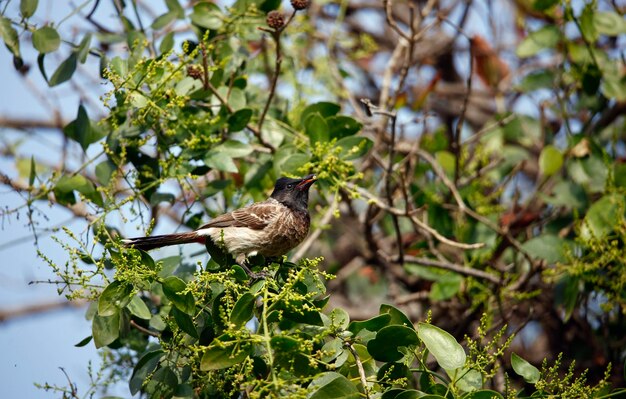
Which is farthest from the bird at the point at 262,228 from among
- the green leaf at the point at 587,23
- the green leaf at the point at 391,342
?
the green leaf at the point at 587,23

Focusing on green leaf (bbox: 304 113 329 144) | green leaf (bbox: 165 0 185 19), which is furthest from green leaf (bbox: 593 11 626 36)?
green leaf (bbox: 165 0 185 19)

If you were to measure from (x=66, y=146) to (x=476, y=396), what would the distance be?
3.27 m

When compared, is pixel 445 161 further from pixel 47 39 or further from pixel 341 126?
pixel 47 39

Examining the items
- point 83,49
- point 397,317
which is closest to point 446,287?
point 397,317

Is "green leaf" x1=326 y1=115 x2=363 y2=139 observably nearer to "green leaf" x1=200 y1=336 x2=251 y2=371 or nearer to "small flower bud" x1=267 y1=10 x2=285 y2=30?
"small flower bud" x1=267 y1=10 x2=285 y2=30

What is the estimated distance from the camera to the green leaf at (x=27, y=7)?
3.67 metres

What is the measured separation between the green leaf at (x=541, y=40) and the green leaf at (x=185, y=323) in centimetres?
311

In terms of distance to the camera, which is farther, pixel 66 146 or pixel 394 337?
pixel 66 146

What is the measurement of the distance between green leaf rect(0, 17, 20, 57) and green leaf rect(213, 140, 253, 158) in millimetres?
1092

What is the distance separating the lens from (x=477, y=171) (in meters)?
4.97

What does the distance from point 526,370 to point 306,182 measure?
1718mm

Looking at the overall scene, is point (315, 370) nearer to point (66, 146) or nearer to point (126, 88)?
point (126, 88)

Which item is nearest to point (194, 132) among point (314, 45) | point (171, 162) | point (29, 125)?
point (171, 162)

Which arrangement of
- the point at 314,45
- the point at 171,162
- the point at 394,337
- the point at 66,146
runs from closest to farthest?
1. the point at 394,337
2. the point at 171,162
3. the point at 66,146
4. the point at 314,45
